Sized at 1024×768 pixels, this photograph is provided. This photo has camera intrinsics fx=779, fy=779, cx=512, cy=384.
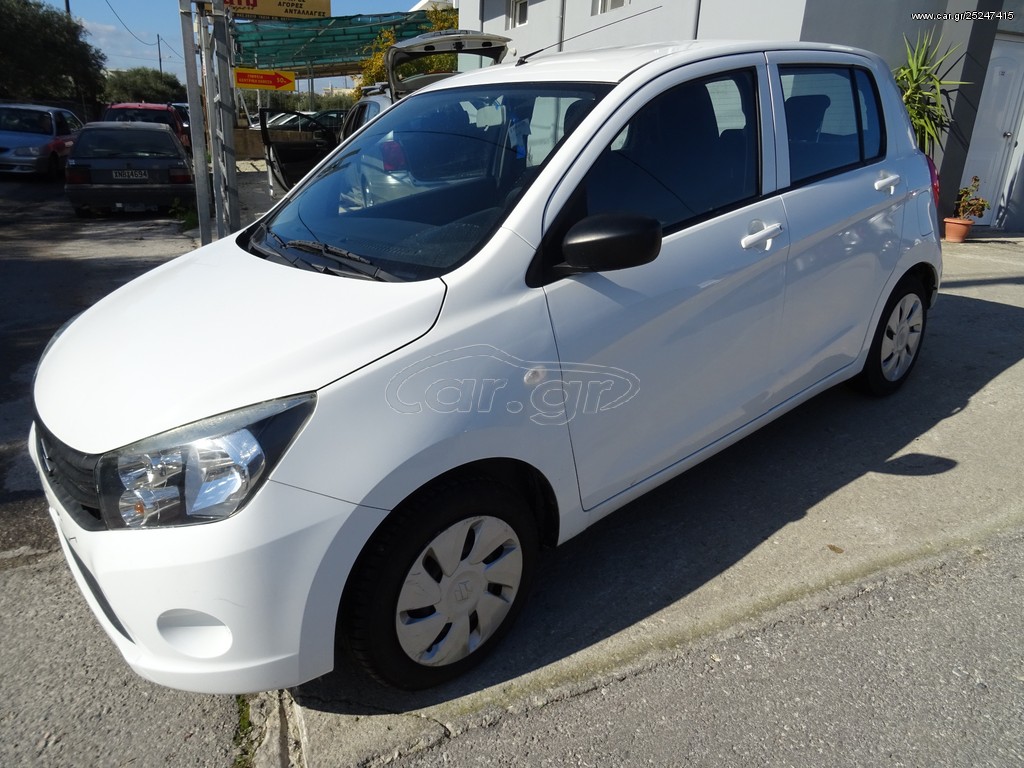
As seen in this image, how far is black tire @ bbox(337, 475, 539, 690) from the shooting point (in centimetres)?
211

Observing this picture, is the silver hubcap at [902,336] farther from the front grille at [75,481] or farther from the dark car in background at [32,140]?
the dark car in background at [32,140]

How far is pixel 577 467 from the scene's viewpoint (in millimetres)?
2523

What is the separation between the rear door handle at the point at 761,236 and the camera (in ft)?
9.64

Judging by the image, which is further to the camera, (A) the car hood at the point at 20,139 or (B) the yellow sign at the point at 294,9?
(B) the yellow sign at the point at 294,9

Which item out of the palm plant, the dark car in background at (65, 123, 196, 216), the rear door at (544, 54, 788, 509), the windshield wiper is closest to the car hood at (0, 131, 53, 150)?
the dark car in background at (65, 123, 196, 216)

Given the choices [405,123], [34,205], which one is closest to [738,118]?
[405,123]

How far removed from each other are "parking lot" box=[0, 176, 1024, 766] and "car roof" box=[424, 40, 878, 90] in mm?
1653

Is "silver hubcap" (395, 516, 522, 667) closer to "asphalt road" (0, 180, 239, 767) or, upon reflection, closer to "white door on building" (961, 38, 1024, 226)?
"asphalt road" (0, 180, 239, 767)

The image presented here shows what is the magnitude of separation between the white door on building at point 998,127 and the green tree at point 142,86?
5361 centimetres

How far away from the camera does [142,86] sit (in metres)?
54.9

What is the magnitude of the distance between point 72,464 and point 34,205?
12.8m

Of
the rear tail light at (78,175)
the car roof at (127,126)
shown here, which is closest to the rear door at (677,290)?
the rear tail light at (78,175)

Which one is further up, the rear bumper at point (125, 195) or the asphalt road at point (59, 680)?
the rear bumper at point (125, 195)

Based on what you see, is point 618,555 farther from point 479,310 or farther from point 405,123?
point 405,123
